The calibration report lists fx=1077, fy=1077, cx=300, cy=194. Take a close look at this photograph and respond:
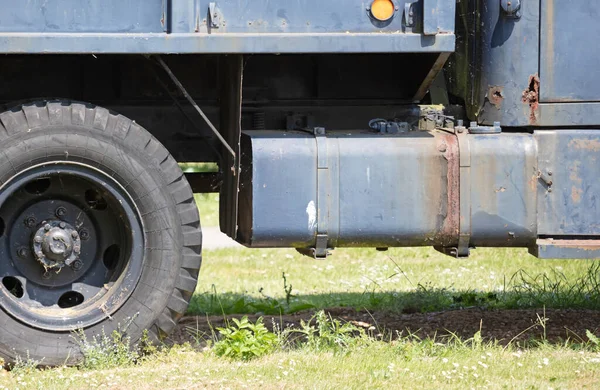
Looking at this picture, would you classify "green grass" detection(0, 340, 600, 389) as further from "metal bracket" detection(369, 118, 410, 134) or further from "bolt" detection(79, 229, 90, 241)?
"metal bracket" detection(369, 118, 410, 134)

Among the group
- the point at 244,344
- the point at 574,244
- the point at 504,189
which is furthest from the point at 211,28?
the point at 574,244

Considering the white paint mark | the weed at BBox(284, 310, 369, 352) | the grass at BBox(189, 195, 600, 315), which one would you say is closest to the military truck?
the white paint mark

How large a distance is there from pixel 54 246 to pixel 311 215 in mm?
1250

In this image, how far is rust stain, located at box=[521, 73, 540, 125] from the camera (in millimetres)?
5488

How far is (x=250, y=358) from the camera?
207 inches

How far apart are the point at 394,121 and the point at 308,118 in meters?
0.48

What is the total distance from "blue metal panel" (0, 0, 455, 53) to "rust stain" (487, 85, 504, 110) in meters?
0.47

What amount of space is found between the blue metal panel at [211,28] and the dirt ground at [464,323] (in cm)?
168

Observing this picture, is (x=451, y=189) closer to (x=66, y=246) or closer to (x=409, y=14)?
(x=409, y=14)

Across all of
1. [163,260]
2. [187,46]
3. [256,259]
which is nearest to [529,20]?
[187,46]

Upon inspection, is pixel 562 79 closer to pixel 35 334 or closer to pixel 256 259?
pixel 35 334

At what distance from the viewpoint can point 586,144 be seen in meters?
5.40

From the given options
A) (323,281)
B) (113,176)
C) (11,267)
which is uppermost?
(113,176)

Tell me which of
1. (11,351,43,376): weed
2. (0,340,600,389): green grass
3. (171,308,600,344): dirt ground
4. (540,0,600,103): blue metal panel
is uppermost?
(540,0,600,103): blue metal panel
